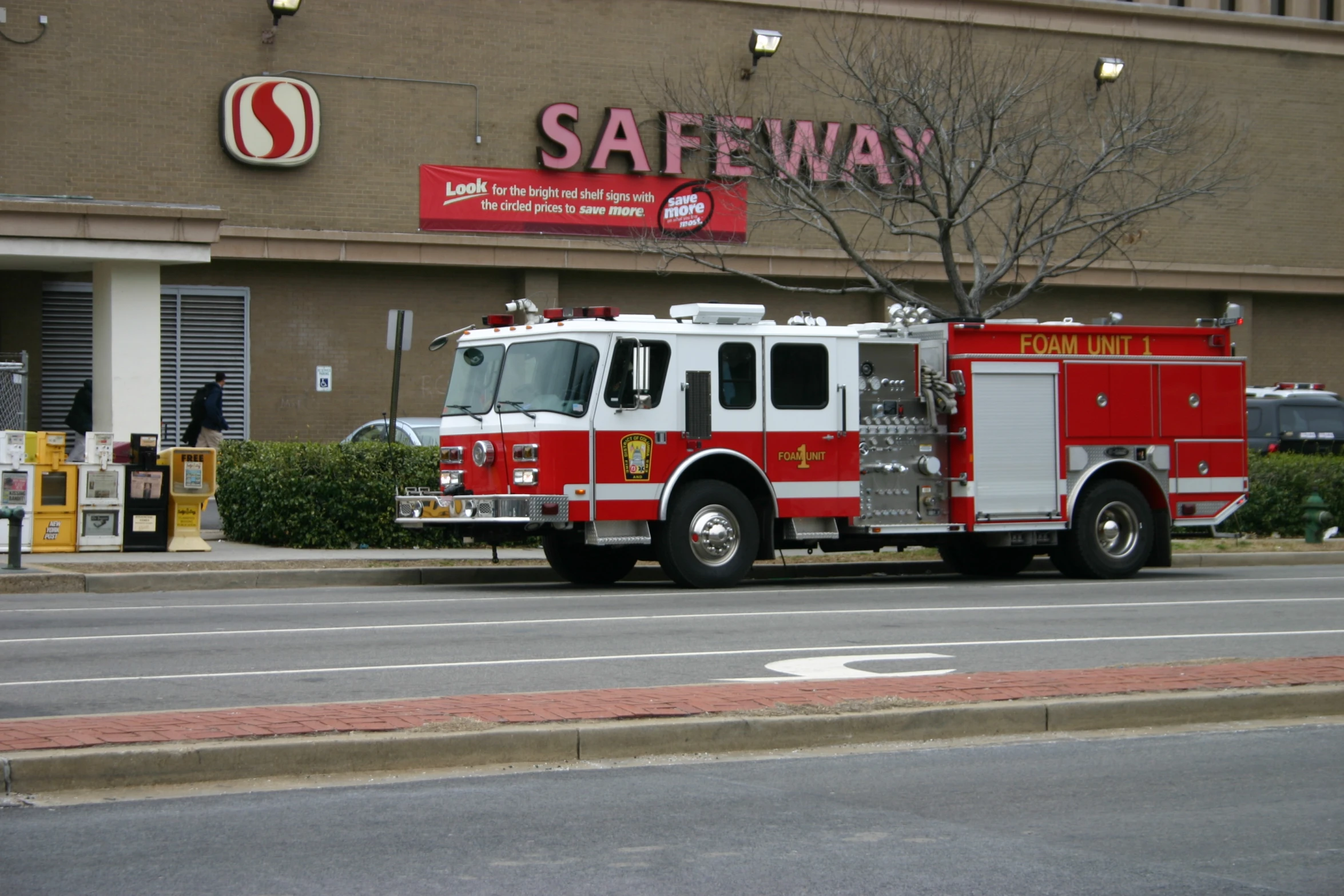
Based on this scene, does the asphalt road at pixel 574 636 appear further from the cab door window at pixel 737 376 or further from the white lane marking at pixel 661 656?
the cab door window at pixel 737 376

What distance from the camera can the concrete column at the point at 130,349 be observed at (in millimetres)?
21703

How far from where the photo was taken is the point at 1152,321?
114 ft

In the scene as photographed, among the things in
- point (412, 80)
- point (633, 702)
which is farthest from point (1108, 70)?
point (633, 702)

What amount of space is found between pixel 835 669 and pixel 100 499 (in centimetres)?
1204

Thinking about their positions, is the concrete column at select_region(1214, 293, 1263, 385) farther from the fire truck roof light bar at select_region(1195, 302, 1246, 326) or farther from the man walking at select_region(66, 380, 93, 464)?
the man walking at select_region(66, 380, 93, 464)

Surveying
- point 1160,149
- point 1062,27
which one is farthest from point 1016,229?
point 1062,27

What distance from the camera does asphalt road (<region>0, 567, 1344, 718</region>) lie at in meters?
9.44

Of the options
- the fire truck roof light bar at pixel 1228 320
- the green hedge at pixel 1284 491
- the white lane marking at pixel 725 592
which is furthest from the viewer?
the green hedge at pixel 1284 491

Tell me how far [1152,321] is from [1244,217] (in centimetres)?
295

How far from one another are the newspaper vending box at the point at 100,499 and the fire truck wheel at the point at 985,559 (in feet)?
32.1

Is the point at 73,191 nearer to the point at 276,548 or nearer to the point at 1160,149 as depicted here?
the point at 276,548

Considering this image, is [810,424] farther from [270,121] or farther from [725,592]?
[270,121]

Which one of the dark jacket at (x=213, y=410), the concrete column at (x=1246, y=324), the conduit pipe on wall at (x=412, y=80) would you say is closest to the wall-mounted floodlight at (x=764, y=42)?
the conduit pipe on wall at (x=412, y=80)

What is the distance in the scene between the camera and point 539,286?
29812 mm
